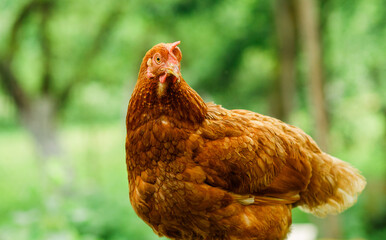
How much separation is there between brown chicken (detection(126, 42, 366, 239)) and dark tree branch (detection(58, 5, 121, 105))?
485cm

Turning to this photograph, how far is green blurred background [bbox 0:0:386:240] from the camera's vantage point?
5.31m

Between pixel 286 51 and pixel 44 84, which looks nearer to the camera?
pixel 286 51

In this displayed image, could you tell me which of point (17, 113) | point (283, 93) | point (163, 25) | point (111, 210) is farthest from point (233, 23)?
point (17, 113)

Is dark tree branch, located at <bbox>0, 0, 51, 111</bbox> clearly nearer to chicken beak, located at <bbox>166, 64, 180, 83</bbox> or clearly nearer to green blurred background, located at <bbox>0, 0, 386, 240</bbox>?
green blurred background, located at <bbox>0, 0, 386, 240</bbox>

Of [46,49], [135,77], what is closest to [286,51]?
[135,77]

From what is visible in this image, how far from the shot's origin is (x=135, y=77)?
6.01 metres

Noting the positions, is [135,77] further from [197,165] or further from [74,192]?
[197,165]

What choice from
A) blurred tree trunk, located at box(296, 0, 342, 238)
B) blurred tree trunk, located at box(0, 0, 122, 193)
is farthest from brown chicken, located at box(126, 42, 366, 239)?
blurred tree trunk, located at box(0, 0, 122, 193)

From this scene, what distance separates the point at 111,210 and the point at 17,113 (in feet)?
7.74

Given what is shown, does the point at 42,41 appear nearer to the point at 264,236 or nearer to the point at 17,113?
the point at 17,113

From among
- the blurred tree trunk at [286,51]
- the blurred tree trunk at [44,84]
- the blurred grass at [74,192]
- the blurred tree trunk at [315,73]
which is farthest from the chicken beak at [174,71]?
the blurred tree trunk at [44,84]

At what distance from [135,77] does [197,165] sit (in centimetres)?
468

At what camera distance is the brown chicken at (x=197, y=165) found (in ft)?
4.85

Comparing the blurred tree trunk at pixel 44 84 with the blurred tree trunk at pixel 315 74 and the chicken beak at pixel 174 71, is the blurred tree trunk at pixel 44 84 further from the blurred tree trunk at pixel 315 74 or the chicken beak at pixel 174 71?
the chicken beak at pixel 174 71
